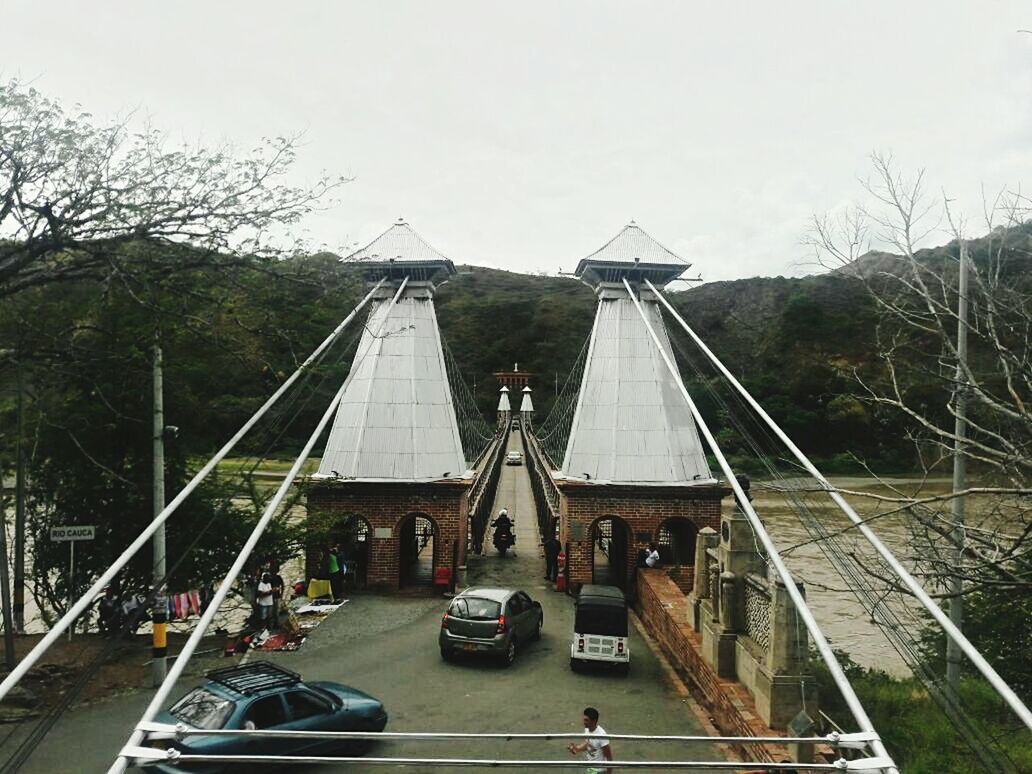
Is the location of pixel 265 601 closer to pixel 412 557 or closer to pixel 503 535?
pixel 412 557

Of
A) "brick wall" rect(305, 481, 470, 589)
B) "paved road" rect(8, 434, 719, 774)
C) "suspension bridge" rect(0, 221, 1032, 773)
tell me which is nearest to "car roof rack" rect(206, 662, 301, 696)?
"paved road" rect(8, 434, 719, 774)

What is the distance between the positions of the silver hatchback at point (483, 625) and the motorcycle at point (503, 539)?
29.0 ft

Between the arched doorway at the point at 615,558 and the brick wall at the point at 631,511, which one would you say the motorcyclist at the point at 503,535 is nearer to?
the arched doorway at the point at 615,558

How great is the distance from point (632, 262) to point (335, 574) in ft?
33.0

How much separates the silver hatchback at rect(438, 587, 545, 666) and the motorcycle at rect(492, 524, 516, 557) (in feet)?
29.0

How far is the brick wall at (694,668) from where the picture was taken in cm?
768

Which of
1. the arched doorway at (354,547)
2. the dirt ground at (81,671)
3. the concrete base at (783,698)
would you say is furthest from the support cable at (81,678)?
the concrete base at (783,698)

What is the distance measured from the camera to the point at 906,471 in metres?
51.9

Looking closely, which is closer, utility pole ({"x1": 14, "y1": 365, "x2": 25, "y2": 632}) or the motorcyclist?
utility pole ({"x1": 14, "y1": 365, "x2": 25, "y2": 632})

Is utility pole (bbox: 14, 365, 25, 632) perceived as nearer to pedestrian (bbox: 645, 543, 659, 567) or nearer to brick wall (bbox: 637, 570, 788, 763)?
brick wall (bbox: 637, 570, 788, 763)

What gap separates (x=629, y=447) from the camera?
1706 cm

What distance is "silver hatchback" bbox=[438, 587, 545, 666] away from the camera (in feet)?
36.0

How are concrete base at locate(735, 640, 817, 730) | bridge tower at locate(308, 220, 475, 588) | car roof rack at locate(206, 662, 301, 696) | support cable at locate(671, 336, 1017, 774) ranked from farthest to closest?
bridge tower at locate(308, 220, 475, 588) → concrete base at locate(735, 640, 817, 730) → car roof rack at locate(206, 662, 301, 696) → support cable at locate(671, 336, 1017, 774)

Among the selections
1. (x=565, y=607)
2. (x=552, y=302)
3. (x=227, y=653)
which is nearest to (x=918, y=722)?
(x=565, y=607)
